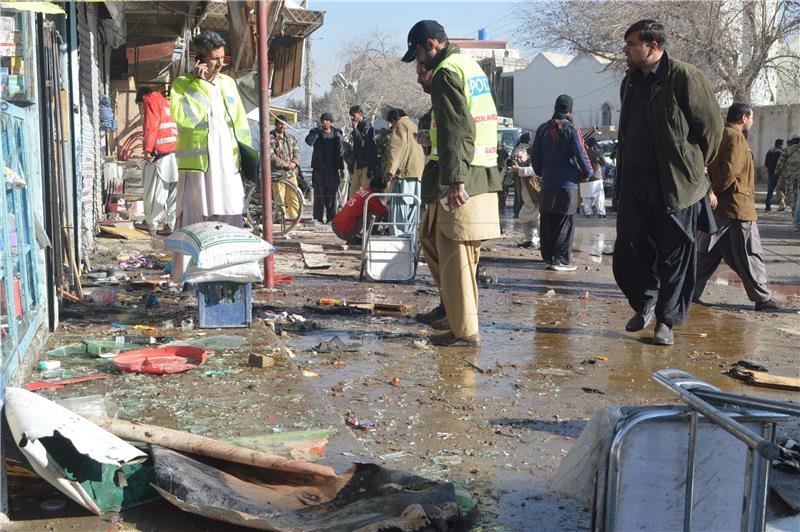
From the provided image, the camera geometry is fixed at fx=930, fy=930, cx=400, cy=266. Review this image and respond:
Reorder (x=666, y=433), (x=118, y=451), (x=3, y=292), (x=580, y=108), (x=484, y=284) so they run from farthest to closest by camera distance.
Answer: (x=580, y=108), (x=484, y=284), (x=3, y=292), (x=118, y=451), (x=666, y=433)

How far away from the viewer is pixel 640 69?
256 inches

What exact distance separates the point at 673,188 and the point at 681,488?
13.0 ft

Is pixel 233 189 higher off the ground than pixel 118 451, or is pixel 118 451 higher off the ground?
pixel 233 189

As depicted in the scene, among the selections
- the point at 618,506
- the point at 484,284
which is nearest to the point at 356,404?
the point at 618,506

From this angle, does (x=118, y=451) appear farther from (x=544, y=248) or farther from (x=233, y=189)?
(x=544, y=248)

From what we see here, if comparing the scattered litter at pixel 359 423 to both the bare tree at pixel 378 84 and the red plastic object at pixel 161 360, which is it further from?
the bare tree at pixel 378 84

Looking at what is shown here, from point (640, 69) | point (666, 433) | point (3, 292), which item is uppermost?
point (640, 69)

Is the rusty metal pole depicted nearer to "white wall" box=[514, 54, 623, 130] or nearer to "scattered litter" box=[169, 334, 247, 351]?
"scattered litter" box=[169, 334, 247, 351]

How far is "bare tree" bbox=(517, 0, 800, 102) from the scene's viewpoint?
2853 cm

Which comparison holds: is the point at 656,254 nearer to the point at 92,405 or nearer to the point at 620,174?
the point at 620,174

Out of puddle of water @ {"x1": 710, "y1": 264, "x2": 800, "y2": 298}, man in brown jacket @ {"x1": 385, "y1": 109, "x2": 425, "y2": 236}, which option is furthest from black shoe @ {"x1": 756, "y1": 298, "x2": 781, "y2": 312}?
man in brown jacket @ {"x1": 385, "y1": 109, "x2": 425, "y2": 236}

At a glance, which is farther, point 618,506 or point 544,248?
point 544,248

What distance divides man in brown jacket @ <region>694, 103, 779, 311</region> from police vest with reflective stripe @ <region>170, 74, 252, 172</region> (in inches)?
166

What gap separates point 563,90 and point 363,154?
4897cm
